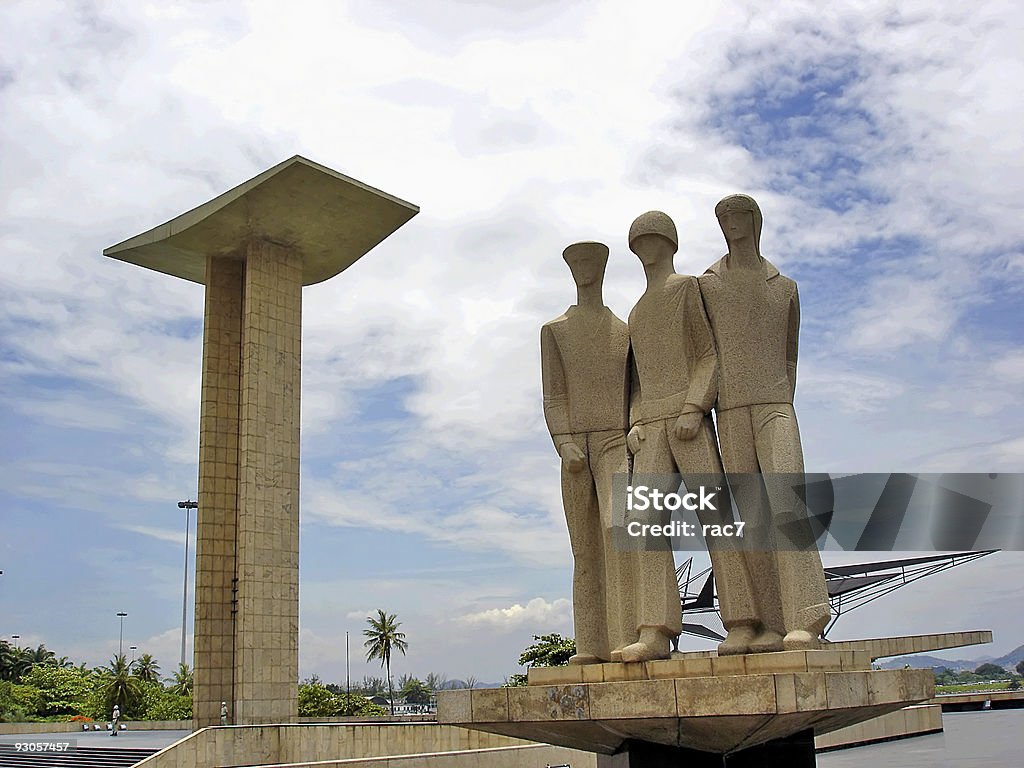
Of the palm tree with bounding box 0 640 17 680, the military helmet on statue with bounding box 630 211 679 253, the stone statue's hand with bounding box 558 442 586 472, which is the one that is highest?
the military helmet on statue with bounding box 630 211 679 253

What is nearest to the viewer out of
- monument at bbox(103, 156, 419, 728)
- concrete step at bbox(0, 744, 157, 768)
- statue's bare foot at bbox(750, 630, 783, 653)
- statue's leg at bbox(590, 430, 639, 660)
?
statue's bare foot at bbox(750, 630, 783, 653)

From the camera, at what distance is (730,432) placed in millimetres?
7496

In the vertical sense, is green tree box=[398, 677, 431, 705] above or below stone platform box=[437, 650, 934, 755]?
below

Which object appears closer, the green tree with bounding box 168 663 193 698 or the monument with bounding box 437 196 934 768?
the monument with bounding box 437 196 934 768

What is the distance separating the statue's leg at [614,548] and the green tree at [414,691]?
188 feet

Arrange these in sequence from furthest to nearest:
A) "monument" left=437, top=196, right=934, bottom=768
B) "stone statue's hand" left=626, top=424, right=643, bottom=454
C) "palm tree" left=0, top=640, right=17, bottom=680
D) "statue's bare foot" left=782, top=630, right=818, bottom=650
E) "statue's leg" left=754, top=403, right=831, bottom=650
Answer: "palm tree" left=0, top=640, right=17, bottom=680 < "stone statue's hand" left=626, top=424, right=643, bottom=454 < "statue's leg" left=754, top=403, right=831, bottom=650 < "statue's bare foot" left=782, top=630, right=818, bottom=650 < "monument" left=437, top=196, right=934, bottom=768

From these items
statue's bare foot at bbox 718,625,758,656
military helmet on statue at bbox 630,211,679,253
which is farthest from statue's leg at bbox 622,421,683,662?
military helmet on statue at bbox 630,211,679,253

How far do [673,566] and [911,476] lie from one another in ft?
9.03

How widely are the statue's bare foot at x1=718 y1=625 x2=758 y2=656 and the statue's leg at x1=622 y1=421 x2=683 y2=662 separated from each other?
0.36m

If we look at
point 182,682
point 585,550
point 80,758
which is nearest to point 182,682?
point 182,682

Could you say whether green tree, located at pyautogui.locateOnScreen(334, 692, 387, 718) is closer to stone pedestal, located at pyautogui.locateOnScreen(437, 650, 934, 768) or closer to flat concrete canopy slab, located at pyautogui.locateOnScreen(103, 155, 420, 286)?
flat concrete canopy slab, located at pyautogui.locateOnScreen(103, 155, 420, 286)

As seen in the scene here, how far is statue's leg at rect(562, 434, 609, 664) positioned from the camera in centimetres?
801

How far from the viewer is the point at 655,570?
743cm

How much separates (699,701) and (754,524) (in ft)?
5.01
